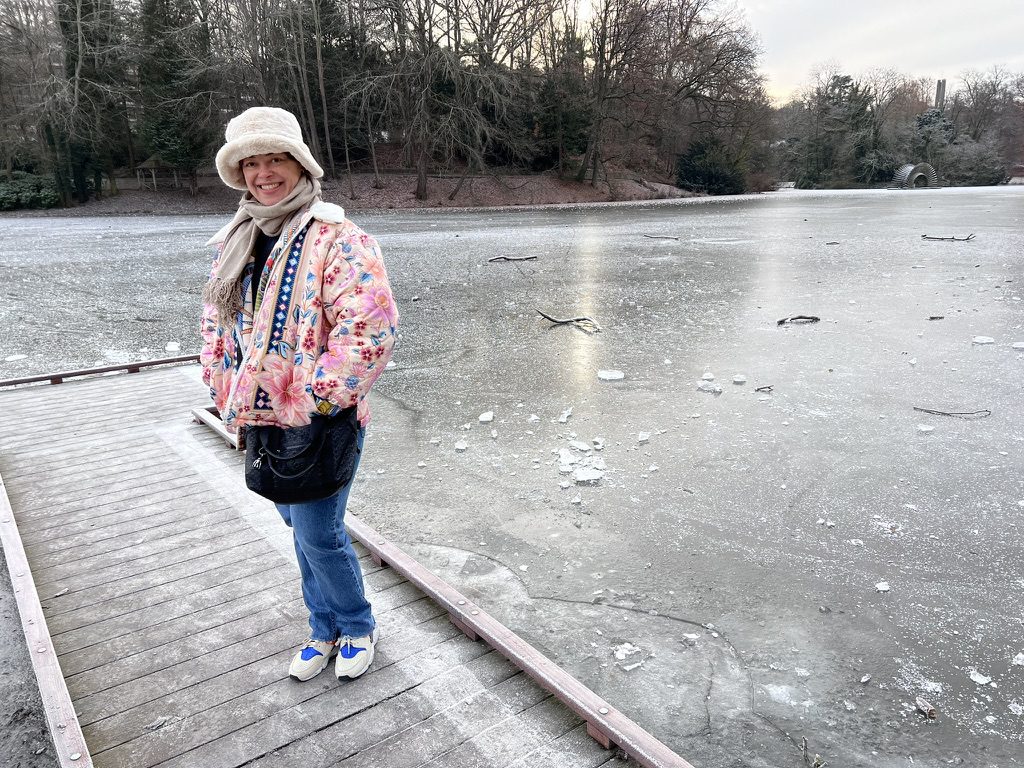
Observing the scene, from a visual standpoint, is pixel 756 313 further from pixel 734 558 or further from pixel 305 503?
pixel 305 503

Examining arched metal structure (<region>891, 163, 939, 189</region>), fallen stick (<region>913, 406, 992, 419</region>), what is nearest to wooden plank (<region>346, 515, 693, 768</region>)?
fallen stick (<region>913, 406, 992, 419</region>)

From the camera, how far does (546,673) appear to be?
232 centimetres

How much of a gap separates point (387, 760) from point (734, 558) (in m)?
2.05

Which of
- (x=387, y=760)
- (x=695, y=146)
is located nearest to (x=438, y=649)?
(x=387, y=760)

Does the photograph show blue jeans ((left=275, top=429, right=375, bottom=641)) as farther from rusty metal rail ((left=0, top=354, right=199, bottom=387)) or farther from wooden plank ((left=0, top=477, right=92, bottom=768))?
rusty metal rail ((left=0, top=354, right=199, bottom=387))

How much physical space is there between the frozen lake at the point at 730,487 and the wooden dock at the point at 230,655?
45 centimetres

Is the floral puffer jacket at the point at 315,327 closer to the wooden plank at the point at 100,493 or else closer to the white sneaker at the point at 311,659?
the white sneaker at the point at 311,659

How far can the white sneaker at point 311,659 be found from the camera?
2367 mm

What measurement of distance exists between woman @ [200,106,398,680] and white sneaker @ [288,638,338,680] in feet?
1.60

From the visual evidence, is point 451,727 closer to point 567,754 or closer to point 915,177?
point 567,754

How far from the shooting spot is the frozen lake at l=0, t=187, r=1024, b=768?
2615 mm

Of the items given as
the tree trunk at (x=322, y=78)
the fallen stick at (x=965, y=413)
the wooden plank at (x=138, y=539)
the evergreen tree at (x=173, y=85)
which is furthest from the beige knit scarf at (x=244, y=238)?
the evergreen tree at (x=173, y=85)

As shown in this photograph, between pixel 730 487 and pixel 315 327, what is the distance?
3021mm

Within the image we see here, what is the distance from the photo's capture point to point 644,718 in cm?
246
